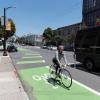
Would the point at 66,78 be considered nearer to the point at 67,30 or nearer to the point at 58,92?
the point at 58,92

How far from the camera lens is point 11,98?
370 inches

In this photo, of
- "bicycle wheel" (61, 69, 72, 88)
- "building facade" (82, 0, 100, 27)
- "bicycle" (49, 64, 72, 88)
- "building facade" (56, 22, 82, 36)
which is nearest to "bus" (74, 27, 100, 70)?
"bicycle" (49, 64, 72, 88)

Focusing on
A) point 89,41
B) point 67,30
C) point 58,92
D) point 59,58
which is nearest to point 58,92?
point 58,92

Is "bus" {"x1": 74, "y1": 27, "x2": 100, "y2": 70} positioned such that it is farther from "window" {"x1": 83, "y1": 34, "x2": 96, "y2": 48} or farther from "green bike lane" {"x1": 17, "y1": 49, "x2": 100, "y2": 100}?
"green bike lane" {"x1": 17, "y1": 49, "x2": 100, "y2": 100}

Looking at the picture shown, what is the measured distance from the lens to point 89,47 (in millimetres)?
17953

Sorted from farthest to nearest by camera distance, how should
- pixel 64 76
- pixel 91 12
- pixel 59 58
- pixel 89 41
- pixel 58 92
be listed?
pixel 91 12
pixel 89 41
pixel 59 58
pixel 64 76
pixel 58 92

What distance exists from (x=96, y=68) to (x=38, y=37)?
519 feet

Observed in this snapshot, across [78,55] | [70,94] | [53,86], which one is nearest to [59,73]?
[53,86]

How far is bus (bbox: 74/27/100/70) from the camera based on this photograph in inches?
678

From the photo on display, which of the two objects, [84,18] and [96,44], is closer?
[96,44]

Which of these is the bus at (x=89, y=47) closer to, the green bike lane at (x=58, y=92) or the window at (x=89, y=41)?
the window at (x=89, y=41)

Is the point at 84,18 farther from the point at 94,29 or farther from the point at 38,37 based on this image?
the point at 38,37

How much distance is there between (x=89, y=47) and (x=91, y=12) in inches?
2084

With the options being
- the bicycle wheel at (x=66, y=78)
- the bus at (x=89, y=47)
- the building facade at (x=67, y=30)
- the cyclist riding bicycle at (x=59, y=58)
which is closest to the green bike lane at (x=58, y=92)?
the bicycle wheel at (x=66, y=78)
